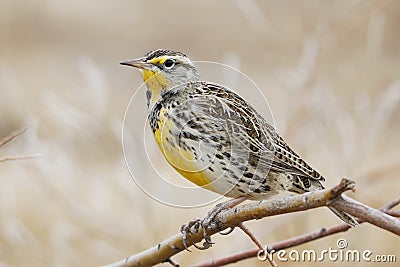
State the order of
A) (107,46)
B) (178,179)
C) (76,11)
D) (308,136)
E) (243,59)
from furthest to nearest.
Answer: (76,11) → (107,46) → (243,59) → (178,179) → (308,136)

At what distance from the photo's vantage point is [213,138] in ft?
4.83

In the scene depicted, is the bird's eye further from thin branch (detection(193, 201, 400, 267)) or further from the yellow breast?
thin branch (detection(193, 201, 400, 267))

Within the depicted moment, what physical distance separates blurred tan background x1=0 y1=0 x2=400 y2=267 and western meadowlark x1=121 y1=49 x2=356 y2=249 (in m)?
0.51

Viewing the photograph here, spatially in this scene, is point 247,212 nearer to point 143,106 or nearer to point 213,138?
point 213,138

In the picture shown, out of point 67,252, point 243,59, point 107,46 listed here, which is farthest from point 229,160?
point 107,46

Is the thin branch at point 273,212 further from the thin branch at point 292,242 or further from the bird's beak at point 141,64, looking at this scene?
the bird's beak at point 141,64

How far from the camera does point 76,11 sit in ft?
27.6

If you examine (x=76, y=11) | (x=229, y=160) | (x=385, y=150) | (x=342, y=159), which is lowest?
(x=229, y=160)

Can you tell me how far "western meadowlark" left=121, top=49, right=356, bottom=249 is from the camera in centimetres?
141

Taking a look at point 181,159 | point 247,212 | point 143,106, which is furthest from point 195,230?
point 143,106

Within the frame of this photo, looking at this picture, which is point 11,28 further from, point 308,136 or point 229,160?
point 229,160

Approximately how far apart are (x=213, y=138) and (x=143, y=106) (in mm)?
1029

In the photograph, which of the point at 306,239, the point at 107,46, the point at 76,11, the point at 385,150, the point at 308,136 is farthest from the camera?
the point at 76,11

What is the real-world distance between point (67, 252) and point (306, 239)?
70.1 inches
